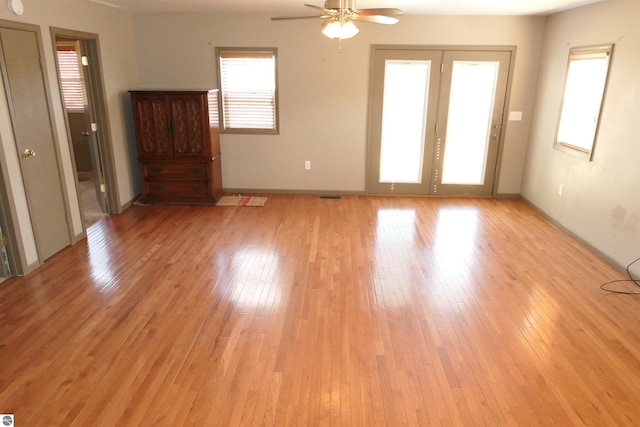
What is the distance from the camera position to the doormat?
5707mm

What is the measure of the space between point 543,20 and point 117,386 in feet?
20.1

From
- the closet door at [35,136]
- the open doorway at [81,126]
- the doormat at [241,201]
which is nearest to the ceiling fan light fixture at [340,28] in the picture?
the closet door at [35,136]

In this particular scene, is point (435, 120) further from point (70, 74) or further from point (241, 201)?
point (70, 74)

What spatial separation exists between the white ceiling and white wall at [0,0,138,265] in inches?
11.1

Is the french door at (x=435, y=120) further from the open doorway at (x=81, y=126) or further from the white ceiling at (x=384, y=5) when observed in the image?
the open doorway at (x=81, y=126)

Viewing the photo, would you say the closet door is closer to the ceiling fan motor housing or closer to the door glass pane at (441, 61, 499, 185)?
the ceiling fan motor housing

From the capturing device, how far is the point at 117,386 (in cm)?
236

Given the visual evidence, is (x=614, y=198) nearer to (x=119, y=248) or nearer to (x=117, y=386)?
(x=117, y=386)

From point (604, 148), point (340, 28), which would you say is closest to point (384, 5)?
point (340, 28)

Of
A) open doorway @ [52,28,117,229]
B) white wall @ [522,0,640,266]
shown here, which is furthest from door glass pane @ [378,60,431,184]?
open doorway @ [52,28,117,229]

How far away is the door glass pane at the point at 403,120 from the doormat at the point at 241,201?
180 cm

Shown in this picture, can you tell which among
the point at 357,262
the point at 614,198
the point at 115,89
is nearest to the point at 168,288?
the point at 357,262

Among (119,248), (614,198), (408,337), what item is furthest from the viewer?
(119,248)

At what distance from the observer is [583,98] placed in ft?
14.8
